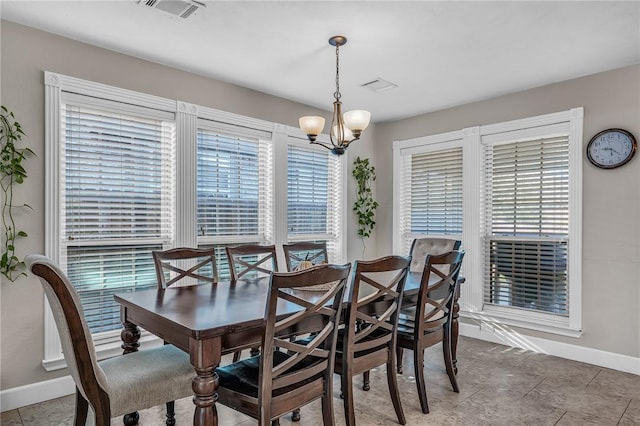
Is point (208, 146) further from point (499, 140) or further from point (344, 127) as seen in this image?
point (499, 140)

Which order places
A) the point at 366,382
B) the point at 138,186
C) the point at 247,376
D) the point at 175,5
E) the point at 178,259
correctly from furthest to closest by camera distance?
the point at 138,186
the point at 366,382
the point at 178,259
the point at 175,5
the point at 247,376

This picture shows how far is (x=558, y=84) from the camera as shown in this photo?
3906 millimetres

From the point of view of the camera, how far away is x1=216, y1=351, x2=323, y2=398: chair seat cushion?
6.22ft

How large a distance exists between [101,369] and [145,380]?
0.67ft

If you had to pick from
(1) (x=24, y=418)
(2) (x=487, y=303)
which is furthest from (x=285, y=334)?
(2) (x=487, y=303)

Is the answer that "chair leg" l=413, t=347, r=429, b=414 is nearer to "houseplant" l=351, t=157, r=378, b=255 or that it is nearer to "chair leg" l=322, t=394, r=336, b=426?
"chair leg" l=322, t=394, r=336, b=426

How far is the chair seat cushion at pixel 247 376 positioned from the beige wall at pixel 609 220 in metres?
2.99

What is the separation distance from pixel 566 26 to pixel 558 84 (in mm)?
1283

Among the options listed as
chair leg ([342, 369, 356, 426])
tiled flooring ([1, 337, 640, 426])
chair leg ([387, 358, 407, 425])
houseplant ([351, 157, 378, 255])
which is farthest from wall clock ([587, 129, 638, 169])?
chair leg ([342, 369, 356, 426])

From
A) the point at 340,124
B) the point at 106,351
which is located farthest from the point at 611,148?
the point at 106,351

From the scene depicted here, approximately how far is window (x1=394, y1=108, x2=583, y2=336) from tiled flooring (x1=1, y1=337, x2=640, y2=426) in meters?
0.63

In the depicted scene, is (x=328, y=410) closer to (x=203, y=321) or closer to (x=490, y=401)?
(x=203, y=321)

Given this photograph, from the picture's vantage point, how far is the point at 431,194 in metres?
5.02

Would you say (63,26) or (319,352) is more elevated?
(63,26)
